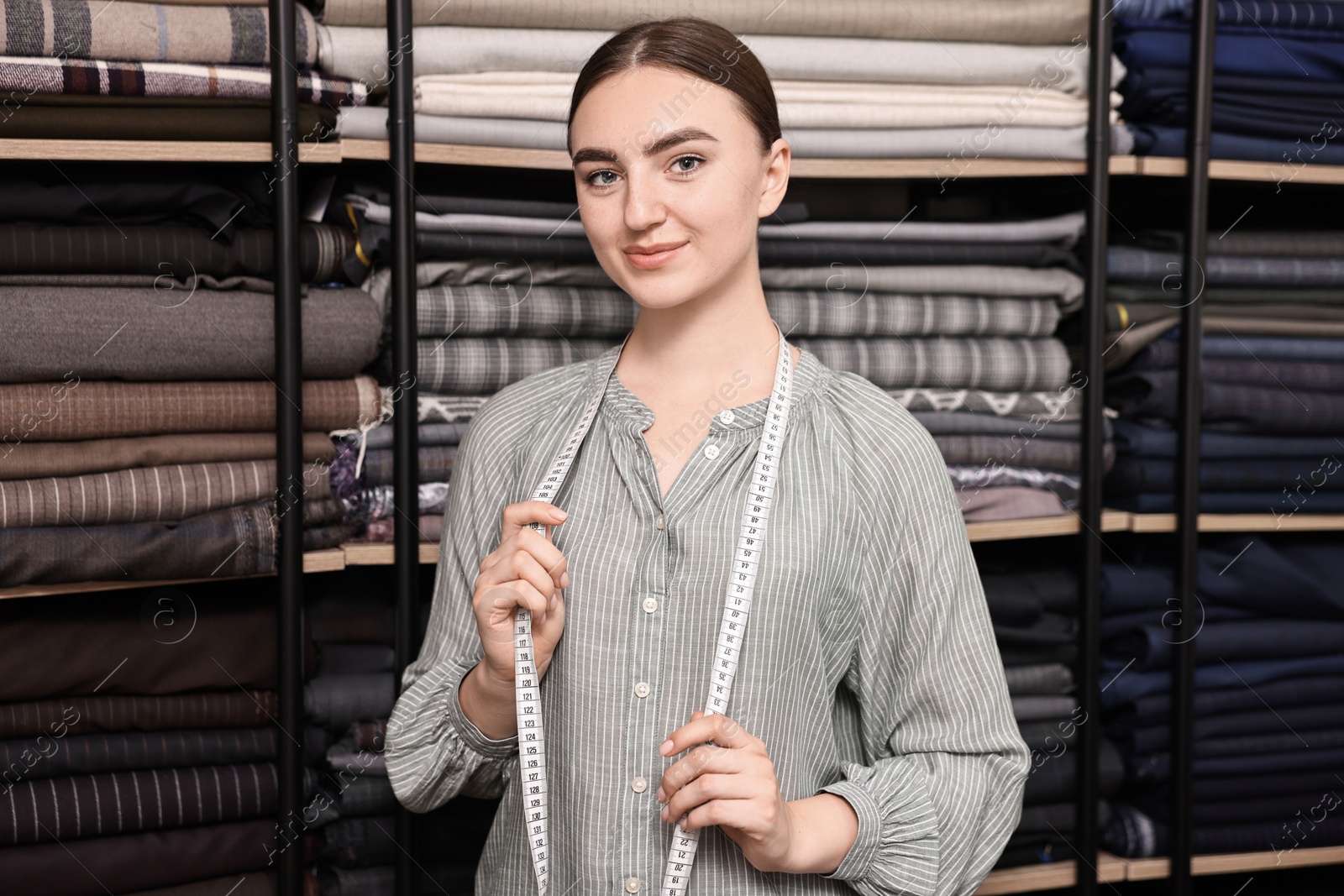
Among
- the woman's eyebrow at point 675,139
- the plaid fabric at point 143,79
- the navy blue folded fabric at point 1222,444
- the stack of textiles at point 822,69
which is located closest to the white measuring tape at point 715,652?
the woman's eyebrow at point 675,139

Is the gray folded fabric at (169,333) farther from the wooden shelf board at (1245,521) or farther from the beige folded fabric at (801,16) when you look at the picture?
the wooden shelf board at (1245,521)

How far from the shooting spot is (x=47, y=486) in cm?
151

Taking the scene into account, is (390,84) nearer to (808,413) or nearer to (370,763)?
(808,413)

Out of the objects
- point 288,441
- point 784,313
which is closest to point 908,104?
point 784,313

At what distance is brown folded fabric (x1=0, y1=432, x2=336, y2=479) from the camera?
1.51 m

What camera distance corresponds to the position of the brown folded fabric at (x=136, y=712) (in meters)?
1.56

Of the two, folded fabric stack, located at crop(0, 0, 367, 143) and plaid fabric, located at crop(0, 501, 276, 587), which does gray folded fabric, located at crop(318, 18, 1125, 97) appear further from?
plaid fabric, located at crop(0, 501, 276, 587)

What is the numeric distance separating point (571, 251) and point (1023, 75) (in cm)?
83

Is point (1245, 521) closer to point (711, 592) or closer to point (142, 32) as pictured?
point (711, 592)

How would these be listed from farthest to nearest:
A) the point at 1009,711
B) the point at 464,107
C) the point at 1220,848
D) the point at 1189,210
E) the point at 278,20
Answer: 1. the point at 1220,848
2. the point at 1189,210
3. the point at 464,107
4. the point at 278,20
5. the point at 1009,711

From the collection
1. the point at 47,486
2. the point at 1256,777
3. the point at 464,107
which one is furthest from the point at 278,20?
the point at 1256,777

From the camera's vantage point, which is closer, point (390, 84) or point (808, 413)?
point (808, 413)

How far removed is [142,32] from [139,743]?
3.38 ft

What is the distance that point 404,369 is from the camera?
1603mm
